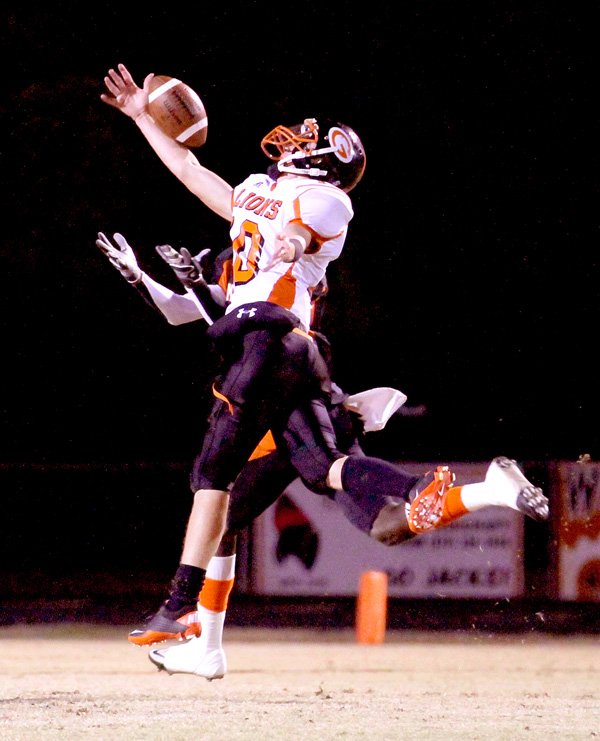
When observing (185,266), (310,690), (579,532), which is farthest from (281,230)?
(579,532)

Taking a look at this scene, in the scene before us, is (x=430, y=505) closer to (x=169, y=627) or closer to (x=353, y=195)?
(x=169, y=627)

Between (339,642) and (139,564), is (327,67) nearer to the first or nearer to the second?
(139,564)

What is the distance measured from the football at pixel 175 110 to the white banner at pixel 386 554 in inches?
361

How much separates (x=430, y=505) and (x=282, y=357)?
2.92 feet

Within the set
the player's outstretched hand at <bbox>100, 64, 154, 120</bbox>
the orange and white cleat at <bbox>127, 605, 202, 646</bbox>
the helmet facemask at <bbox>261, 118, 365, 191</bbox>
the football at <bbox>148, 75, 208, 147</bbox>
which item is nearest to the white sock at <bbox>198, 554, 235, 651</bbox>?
the orange and white cleat at <bbox>127, 605, 202, 646</bbox>

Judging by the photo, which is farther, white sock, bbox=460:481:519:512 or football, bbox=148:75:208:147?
football, bbox=148:75:208:147

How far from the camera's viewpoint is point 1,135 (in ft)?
64.7

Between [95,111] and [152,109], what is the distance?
13.5m

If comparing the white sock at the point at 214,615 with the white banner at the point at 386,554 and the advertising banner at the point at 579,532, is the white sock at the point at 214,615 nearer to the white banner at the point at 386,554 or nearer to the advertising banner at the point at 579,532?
the white banner at the point at 386,554

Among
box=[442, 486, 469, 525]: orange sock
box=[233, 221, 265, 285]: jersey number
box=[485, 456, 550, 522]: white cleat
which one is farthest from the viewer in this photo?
box=[233, 221, 265, 285]: jersey number

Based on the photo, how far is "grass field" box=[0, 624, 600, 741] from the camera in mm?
6098

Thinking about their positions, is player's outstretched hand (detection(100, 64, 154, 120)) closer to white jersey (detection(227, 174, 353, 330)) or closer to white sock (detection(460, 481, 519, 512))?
white jersey (detection(227, 174, 353, 330))

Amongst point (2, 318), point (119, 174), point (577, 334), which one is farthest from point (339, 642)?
point (577, 334)

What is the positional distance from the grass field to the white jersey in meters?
1.83
